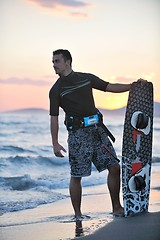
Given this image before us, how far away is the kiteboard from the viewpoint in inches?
142

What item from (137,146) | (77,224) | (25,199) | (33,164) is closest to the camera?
(77,224)

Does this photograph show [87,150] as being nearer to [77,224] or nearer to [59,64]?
[77,224]

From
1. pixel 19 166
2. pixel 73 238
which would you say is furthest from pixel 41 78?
pixel 19 166

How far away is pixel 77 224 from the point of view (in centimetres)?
341

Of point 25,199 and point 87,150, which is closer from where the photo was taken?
point 87,150

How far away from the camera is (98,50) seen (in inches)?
143

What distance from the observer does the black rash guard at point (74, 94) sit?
343 cm

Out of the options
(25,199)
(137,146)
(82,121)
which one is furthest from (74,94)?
(25,199)

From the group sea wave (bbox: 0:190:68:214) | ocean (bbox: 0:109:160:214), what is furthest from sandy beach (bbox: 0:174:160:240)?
ocean (bbox: 0:109:160:214)

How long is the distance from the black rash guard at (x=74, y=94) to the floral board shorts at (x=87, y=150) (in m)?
0.13

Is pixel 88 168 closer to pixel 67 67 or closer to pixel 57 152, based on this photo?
pixel 57 152

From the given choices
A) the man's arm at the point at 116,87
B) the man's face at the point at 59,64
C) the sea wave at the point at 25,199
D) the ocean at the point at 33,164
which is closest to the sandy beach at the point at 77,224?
the sea wave at the point at 25,199

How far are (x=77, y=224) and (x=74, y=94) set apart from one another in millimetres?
831

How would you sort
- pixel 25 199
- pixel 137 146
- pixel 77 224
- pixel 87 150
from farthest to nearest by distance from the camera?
pixel 25 199
pixel 137 146
pixel 87 150
pixel 77 224
